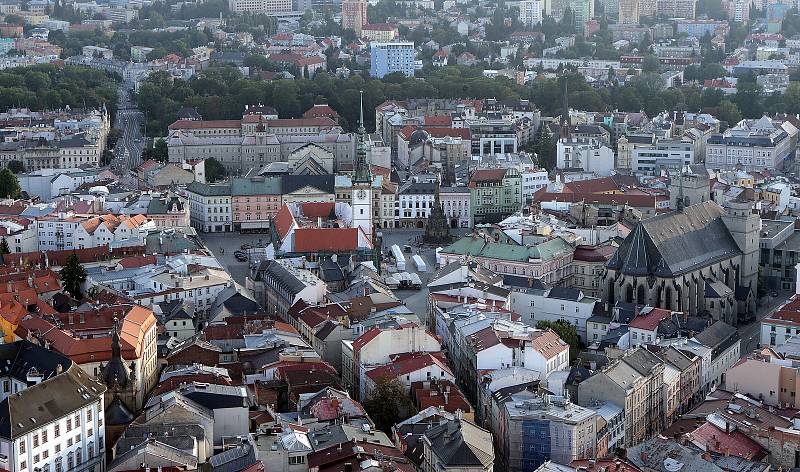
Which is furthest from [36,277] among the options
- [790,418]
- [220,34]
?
[220,34]

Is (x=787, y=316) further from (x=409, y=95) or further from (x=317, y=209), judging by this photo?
(x=409, y=95)

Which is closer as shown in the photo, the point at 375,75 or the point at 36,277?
the point at 36,277

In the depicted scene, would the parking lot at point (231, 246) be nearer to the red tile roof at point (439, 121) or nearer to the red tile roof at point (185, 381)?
the red tile roof at point (185, 381)

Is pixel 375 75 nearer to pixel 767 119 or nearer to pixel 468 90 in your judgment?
pixel 468 90

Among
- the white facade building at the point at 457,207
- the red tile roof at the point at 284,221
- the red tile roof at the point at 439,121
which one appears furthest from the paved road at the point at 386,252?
the red tile roof at the point at 439,121

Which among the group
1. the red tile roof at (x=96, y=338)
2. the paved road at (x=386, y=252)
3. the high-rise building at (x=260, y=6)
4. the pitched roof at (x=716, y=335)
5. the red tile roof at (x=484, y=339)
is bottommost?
the paved road at (x=386, y=252)

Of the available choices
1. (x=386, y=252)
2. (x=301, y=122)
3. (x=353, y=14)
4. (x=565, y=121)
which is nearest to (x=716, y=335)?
(x=386, y=252)

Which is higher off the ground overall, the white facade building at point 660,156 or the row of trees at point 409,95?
the row of trees at point 409,95
